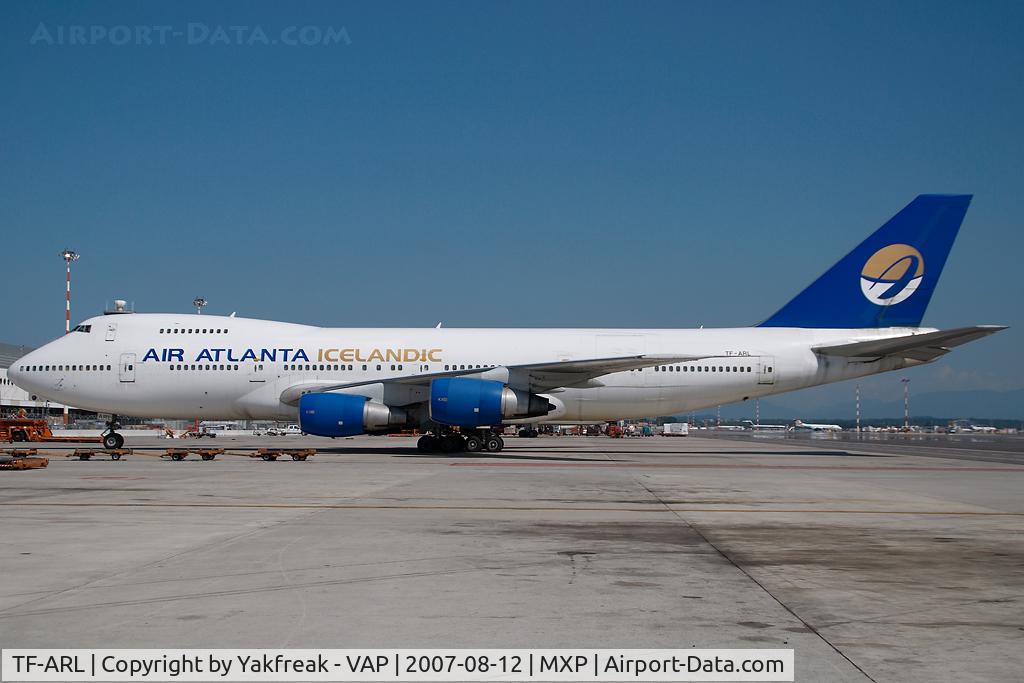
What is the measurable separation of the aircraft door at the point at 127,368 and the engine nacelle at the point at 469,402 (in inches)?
410

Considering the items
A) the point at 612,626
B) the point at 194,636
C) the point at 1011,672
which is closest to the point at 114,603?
the point at 194,636

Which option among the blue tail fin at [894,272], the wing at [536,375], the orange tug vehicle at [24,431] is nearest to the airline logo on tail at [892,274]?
the blue tail fin at [894,272]

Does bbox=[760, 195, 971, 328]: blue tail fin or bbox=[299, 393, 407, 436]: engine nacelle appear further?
bbox=[760, 195, 971, 328]: blue tail fin

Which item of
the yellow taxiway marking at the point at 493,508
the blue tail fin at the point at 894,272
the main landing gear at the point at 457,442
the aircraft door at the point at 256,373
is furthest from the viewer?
the blue tail fin at the point at 894,272

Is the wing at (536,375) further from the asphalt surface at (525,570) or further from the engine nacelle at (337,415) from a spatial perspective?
the asphalt surface at (525,570)

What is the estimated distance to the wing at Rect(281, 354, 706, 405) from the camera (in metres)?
25.0

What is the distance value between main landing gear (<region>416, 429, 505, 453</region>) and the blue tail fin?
38.7ft

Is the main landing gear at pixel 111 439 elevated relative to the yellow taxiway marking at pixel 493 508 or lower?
elevated

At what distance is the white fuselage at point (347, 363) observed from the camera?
26875mm

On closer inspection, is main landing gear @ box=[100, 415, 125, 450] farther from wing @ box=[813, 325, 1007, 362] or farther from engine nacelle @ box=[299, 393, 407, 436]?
wing @ box=[813, 325, 1007, 362]
